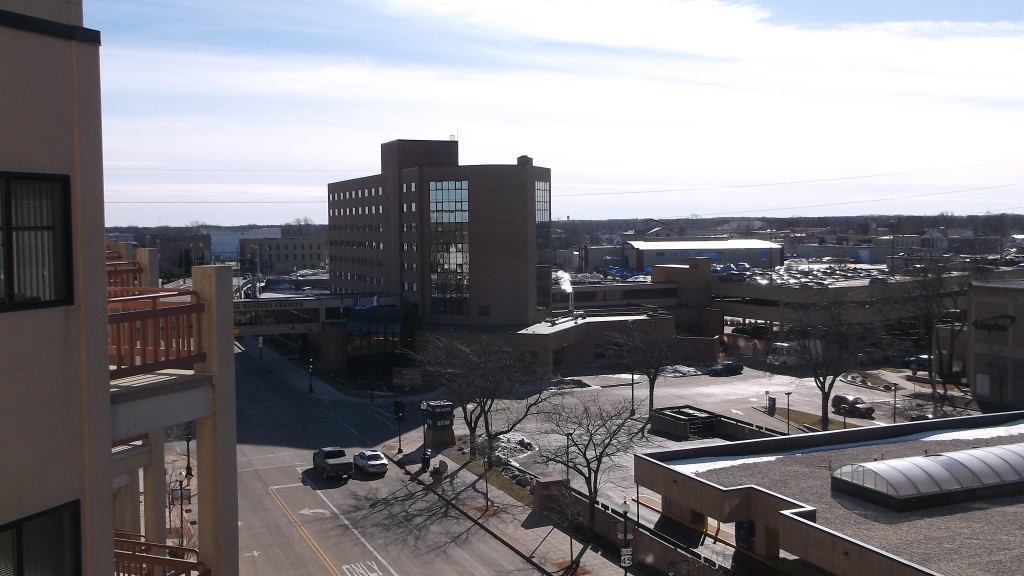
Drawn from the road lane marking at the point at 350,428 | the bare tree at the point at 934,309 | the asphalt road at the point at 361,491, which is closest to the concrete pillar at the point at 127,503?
the asphalt road at the point at 361,491

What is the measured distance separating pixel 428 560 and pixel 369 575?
2.05 m

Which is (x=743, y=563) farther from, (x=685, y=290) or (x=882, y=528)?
(x=685, y=290)

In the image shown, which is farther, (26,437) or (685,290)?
(685,290)

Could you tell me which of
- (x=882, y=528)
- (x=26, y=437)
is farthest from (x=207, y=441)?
(x=882, y=528)

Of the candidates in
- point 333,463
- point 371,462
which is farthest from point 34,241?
point 371,462

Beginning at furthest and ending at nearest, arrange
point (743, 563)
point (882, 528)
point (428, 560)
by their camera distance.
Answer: point (428, 560) → point (743, 563) → point (882, 528)

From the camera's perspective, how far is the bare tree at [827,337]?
146ft

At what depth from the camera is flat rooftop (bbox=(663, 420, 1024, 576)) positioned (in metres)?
18.2

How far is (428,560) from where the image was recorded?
88.4 feet

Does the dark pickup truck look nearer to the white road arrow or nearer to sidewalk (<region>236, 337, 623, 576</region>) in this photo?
sidewalk (<region>236, 337, 623, 576</region>)

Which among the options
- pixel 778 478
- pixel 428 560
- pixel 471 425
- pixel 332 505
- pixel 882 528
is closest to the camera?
pixel 882 528

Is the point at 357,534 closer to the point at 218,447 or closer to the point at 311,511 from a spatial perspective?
the point at 311,511

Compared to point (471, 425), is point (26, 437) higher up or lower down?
higher up

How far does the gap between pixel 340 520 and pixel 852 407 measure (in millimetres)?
Result: 30418
